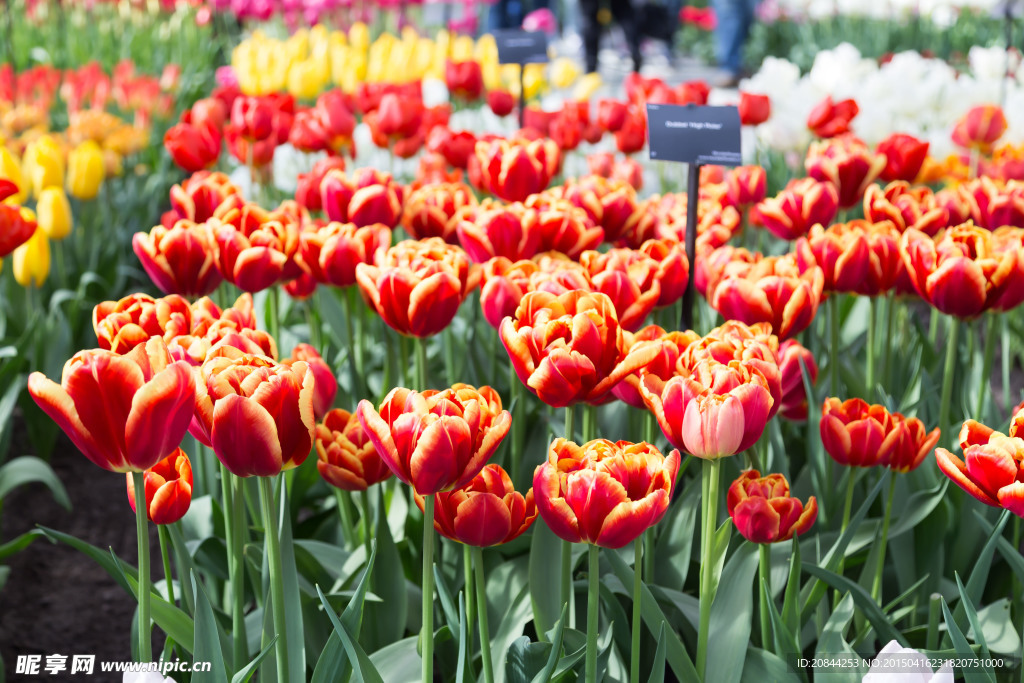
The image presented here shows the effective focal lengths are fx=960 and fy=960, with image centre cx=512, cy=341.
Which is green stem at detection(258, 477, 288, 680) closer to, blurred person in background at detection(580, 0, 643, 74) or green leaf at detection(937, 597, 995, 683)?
green leaf at detection(937, 597, 995, 683)

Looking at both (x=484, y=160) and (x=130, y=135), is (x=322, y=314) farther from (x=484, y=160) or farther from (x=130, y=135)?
(x=130, y=135)

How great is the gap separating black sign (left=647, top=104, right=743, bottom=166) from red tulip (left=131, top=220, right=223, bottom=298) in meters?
0.76

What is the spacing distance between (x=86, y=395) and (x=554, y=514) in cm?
43

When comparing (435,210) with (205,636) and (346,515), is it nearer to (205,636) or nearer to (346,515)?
(346,515)

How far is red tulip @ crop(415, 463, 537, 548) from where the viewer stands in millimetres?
946

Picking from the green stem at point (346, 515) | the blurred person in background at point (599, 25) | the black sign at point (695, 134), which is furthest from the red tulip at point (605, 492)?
the blurred person in background at point (599, 25)

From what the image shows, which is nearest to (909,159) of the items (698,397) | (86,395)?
(698,397)

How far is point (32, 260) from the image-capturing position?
222 centimetres

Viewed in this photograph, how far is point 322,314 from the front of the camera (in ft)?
6.88

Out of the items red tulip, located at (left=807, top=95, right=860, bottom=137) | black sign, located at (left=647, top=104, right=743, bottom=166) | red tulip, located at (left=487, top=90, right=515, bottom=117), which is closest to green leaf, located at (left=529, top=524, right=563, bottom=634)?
black sign, located at (left=647, top=104, right=743, bottom=166)

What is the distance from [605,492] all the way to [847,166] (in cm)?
140

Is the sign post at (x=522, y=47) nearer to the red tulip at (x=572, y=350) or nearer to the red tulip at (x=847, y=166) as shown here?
the red tulip at (x=847, y=166)

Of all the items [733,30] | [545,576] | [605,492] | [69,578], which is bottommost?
[69,578]

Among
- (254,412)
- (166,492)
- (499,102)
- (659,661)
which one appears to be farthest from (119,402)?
(499,102)
